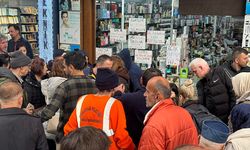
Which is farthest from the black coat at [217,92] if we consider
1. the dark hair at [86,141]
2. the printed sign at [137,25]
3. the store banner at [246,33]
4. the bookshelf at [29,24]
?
the bookshelf at [29,24]

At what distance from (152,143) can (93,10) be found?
14.9 ft

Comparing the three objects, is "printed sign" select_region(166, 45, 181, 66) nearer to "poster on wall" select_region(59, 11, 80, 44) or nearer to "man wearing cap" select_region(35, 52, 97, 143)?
"poster on wall" select_region(59, 11, 80, 44)

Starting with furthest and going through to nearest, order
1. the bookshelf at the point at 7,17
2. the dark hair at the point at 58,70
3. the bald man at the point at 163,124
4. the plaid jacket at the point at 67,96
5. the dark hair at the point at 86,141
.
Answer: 1. the bookshelf at the point at 7,17
2. the dark hair at the point at 58,70
3. the plaid jacket at the point at 67,96
4. the bald man at the point at 163,124
5. the dark hair at the point at 86,141

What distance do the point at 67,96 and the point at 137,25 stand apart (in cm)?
327

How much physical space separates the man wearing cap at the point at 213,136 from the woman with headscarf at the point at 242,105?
4.8 inches

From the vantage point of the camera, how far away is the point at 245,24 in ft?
17.5

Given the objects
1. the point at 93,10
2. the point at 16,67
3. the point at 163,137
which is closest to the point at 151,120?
the point at 163,137

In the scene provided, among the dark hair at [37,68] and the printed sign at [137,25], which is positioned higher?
the printed sign at [137,25]

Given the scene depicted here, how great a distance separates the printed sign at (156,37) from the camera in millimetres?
5895

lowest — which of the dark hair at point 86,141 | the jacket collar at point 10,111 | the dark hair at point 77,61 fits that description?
the jacket collar at point 10,111

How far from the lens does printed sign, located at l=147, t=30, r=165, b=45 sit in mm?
5895

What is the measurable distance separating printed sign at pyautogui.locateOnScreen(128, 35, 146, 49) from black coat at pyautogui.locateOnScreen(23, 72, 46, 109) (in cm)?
262

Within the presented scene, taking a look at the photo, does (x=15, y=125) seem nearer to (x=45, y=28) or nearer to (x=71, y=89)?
(x=71, y=89)

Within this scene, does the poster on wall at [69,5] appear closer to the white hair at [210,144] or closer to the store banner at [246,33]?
the store banner at [246,33]
